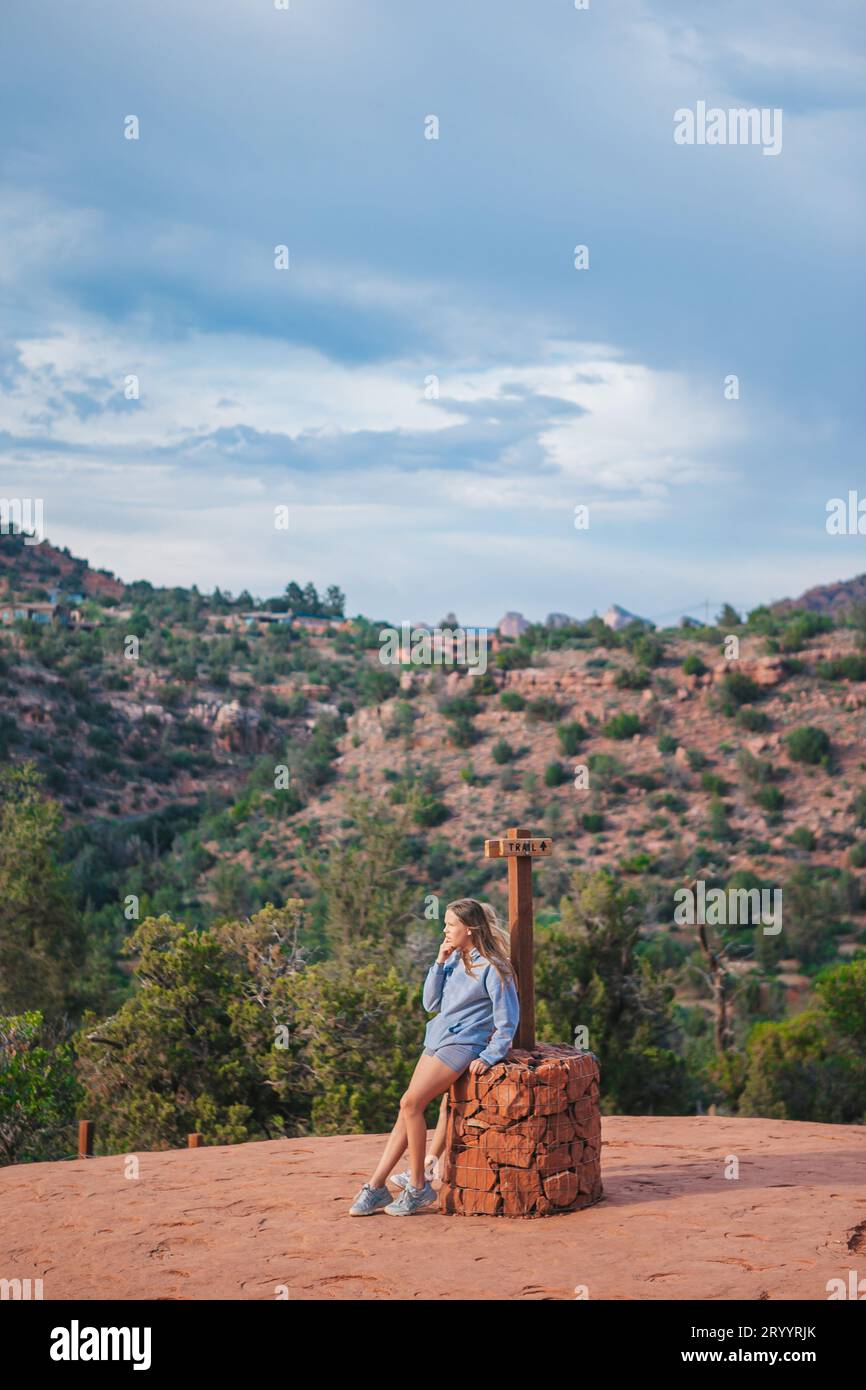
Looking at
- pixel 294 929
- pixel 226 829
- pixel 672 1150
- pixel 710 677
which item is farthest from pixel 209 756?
pixel 672 1150

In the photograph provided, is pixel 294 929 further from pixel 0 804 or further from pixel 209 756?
pixel 209 756

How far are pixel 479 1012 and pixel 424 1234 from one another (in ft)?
3.79

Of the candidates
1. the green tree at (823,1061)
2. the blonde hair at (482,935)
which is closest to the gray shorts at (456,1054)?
the blonde hair at (482,935)

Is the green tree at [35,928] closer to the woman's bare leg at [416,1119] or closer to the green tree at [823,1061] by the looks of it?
the green tree at [823,1061]

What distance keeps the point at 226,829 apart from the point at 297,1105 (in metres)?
25.8

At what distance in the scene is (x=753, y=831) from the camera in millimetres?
36688

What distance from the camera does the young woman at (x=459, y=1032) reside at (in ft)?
22.0

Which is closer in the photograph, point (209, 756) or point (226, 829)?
point (226, 829)

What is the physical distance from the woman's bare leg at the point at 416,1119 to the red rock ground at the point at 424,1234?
26cm

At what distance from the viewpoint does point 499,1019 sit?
6758 mm

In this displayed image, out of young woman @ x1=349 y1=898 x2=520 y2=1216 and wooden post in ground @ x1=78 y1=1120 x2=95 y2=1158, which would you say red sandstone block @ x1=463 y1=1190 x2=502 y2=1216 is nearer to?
young woman @ x1=349 y1=898 x2=520 y2=1216

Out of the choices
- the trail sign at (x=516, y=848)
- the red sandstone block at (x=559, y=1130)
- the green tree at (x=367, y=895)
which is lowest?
the green tree at (x=367, y=895)

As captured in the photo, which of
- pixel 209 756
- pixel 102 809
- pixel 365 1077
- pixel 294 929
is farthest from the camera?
pixel 209 756

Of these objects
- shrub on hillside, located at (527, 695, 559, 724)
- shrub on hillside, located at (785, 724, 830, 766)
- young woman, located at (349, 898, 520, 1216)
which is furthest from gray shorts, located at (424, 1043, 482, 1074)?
shrub on hillside, located at (527, 695, 559, 724)
